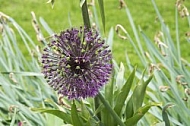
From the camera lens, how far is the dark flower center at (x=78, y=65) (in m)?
1.37

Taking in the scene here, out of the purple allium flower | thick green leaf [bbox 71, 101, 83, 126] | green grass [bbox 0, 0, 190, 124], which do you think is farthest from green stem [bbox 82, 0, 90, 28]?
green grass [bbox 0, 0, 190, 124]

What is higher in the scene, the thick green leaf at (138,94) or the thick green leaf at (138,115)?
the thick green leaf at (138,94)

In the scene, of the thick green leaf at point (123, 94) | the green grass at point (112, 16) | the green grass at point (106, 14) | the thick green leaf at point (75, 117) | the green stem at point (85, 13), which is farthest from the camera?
the green grass at point (106, 14)

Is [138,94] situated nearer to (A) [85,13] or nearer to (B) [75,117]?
(B) [75,117]

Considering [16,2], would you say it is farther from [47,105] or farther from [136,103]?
[136,103]

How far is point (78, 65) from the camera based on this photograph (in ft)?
4.51

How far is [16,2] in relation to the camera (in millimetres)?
6219

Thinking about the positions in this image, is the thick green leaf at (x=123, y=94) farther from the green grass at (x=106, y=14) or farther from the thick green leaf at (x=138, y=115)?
the green grass at (x=106, y=14)

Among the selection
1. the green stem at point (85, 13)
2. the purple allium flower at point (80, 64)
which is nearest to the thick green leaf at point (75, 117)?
the purple allium flower at point (80, 64)

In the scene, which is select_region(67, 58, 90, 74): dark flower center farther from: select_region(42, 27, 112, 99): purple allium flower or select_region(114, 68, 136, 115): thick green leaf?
select_region(114, 68, 136, 115): thick green leaf

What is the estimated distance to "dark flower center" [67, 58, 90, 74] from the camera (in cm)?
137

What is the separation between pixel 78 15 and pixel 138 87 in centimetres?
422

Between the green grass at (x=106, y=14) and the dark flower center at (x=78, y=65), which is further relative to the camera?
the green grass at (x=106, y=14)

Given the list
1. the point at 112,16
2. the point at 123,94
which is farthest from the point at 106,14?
the point at 123,94
